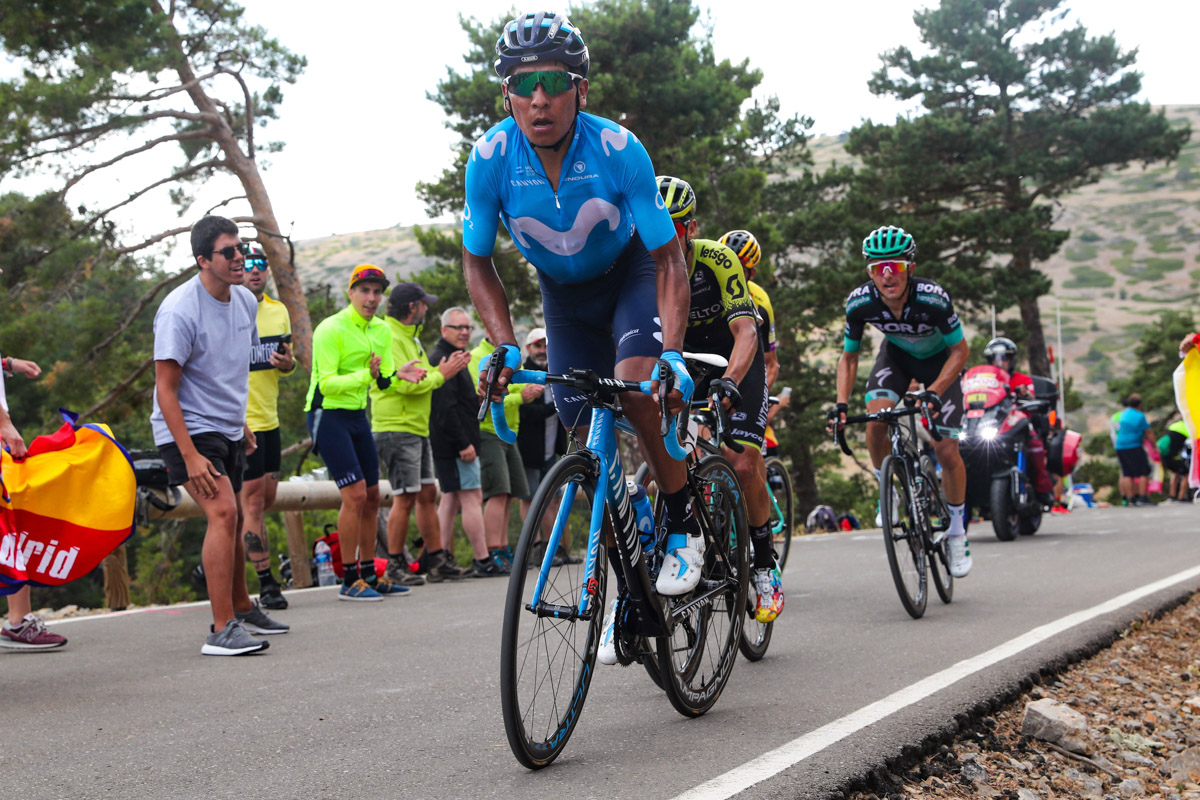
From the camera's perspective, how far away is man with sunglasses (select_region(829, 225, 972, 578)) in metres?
7.53

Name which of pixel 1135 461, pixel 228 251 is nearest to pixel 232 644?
pixel 228 251

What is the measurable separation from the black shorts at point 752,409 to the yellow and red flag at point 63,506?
3.08 meters

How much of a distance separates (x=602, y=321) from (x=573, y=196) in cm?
53

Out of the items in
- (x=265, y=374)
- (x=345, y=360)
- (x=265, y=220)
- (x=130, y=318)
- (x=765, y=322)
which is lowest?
(x=265, y=374)

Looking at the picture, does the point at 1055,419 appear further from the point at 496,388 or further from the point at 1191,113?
the point at 1191,113

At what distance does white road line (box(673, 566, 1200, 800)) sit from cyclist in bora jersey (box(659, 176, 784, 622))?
2.93ft

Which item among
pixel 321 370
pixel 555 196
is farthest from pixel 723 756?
pixel 321 370

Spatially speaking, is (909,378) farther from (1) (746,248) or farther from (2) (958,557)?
(1) (746,248)

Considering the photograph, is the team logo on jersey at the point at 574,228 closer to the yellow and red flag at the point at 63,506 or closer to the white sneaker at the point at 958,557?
the yellow and red flag at the point at 63,506

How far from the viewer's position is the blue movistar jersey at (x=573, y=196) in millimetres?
3986

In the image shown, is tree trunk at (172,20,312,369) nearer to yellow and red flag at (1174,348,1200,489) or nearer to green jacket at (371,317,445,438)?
green jacket at (371,317,445,438)

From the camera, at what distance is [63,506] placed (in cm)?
546

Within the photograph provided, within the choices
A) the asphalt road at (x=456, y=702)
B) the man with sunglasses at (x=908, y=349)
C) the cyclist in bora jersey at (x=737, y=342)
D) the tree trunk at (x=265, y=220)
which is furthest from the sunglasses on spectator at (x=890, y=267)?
the tree trunk at (x=265, y=220)

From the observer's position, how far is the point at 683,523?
13.8 ft
